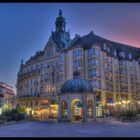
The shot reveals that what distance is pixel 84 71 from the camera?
56500 mm

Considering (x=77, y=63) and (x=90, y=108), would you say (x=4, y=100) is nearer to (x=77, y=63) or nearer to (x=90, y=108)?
(x=77, y=63)

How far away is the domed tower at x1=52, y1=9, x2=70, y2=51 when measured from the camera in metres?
64.9

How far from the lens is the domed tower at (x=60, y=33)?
6493 centimetres

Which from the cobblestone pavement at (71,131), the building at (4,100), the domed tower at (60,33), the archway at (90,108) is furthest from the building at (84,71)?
the cobblestone pavement at (71,131)

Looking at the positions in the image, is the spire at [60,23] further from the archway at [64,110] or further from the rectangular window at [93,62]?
the archway at [64,110]

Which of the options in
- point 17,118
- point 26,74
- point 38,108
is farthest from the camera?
point 26,74

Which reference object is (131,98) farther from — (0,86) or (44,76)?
(0,86)

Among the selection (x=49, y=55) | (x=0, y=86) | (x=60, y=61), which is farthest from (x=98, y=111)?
(x=0, y=86)

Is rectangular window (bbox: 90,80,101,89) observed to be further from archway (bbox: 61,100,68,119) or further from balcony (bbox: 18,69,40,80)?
balcony (bbox: 18,69,40,80)

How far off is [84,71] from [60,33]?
15.9 meters

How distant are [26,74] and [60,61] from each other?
55.9 feet

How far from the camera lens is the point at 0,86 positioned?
90688 millimetres

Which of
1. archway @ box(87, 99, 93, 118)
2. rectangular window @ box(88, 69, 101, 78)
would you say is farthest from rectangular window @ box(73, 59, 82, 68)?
archway @ box(87, 99, 93, 118)

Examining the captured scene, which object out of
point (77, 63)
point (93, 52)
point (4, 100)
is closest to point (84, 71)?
point (77, 63)
